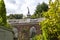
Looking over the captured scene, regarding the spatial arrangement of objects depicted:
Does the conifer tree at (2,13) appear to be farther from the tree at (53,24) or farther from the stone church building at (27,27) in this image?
the stone church building at (27,27)

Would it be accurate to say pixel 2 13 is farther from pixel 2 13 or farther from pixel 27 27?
pixel 27 27

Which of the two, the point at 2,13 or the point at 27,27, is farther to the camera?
the point at 27,27

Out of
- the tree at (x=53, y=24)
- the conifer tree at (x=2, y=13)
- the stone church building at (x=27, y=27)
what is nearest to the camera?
the tree at (x=53, y=24)

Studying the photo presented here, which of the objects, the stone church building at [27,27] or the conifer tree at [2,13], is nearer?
the conifer tree at [2,13]

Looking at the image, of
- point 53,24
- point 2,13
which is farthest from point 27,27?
point 53,24

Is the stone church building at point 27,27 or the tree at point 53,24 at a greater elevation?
the tree at point 53,24

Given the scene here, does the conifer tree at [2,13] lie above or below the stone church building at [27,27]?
above

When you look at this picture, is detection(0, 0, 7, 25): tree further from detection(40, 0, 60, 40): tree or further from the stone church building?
the stone church building

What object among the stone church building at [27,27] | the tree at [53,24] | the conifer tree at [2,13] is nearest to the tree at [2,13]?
the conifer tree at [2,13]

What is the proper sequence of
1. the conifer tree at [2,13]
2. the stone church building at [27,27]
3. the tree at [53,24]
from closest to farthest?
the tree at [53,24]
the conifer tree at [2,13]
the stone church building at [27,27]

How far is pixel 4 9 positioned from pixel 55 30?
6.18 metres

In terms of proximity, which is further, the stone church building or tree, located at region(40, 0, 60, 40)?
the stone church building

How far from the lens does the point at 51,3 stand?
19875 millimetres

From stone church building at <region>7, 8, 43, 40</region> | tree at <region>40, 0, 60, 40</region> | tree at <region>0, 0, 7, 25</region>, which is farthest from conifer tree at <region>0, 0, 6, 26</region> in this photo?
stone church building at <region>7, 8, 43, 40</region>
